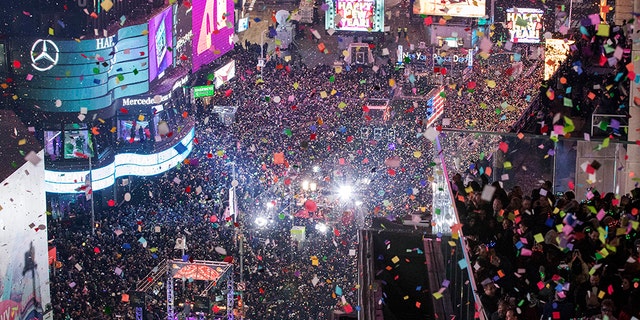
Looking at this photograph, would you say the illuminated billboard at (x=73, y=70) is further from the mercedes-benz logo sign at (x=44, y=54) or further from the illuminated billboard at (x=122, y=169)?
the illuminated billboard at (x=122, y=169)

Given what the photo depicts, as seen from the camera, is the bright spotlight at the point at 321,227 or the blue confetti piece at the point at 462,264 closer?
the blue confetti piece at the point at 462,264

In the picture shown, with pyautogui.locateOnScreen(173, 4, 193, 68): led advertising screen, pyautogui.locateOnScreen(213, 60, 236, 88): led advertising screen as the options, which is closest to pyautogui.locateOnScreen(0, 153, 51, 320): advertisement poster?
pyautogui.locateOnScreen(173, 4, 193, 68): led advertising screen

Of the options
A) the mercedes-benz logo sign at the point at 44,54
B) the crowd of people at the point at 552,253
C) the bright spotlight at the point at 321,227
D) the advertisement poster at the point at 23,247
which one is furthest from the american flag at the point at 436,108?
the crowd of people at the point at 552,253

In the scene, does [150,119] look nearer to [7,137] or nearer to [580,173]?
[7,137]

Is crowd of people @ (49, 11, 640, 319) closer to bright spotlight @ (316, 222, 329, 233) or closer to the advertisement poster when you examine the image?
bright spotlight @ (316, 222, 329, 233)

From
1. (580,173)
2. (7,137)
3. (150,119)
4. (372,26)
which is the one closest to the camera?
(580,173)

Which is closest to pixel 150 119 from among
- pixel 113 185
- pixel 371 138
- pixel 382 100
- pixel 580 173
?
pixel 113 185
